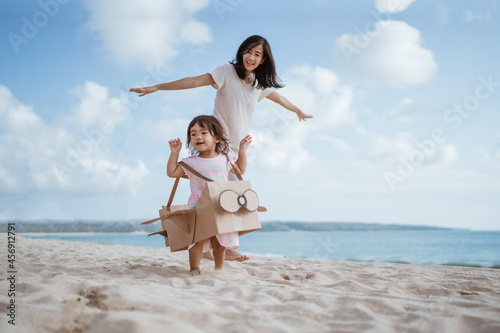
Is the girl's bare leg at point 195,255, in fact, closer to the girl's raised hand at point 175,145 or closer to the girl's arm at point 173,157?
the girl's arm at point 173,157

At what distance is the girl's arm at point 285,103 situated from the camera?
3566mm

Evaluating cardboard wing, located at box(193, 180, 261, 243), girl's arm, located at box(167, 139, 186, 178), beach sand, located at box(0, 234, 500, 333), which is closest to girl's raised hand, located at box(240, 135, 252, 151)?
cardboard wing, located at box(193, 180, 261, 243)

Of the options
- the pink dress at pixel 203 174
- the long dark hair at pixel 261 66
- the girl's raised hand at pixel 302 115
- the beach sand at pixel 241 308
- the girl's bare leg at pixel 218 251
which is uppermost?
the long dark hair at pixel 261 66

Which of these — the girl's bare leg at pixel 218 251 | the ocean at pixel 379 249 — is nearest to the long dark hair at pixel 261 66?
the girl's bare leg at pixel 218 251

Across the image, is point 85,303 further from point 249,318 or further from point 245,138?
point 245,138

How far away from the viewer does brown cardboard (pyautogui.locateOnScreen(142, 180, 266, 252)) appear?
2.63 metres

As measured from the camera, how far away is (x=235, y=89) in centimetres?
322

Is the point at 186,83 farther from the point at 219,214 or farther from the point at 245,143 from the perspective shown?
the point at 219,214

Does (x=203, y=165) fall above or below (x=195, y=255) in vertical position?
above

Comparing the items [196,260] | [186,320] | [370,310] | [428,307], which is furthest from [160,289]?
[428,307]

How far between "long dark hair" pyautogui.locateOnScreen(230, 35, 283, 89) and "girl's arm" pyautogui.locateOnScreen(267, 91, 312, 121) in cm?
13

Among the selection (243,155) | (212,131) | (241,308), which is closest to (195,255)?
(243,155)

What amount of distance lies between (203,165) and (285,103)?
122 cm

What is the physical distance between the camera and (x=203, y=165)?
2.95 meters
